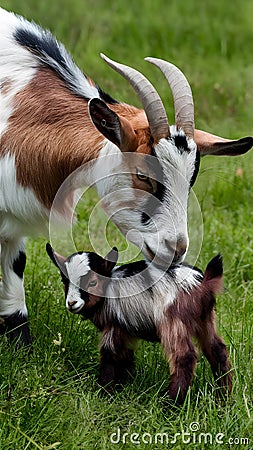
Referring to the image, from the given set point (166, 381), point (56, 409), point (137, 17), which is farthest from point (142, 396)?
point (137, 17)

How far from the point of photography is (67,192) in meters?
4.81

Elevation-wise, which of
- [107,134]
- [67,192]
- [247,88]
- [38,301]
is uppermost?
[107,134]

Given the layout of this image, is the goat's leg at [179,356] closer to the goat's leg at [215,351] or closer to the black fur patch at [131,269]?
the goat's leg at [215,351]

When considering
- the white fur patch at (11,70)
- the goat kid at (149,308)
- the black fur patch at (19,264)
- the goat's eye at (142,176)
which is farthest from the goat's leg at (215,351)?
the white fur patch at (11,70)

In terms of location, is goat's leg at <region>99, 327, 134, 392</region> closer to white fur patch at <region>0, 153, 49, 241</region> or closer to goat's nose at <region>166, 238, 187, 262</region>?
goat's nose at <region>166, 238, 187, 262</region>

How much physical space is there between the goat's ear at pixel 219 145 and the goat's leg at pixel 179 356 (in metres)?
0.79

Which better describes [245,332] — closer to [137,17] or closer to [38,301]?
[38,301]

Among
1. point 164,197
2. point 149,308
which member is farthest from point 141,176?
point 149,308

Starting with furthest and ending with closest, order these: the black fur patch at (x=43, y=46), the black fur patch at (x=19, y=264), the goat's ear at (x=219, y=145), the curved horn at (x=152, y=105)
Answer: the black fur patch at (x=19, y=264) < the black fur patch at (x=43, y=46) < the goat's ear at (x=219, y=145) < the curved horn at (x=152, y=105)

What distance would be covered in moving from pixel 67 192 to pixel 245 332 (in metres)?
1.15

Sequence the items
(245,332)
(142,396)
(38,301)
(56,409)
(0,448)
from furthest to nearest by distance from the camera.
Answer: (38,301) < (245,332) < (142,396) < (56,409) < (0,448)

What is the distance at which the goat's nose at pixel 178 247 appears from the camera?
13.9ft

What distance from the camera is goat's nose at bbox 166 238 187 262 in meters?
4.25

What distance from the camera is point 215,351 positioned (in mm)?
4551
